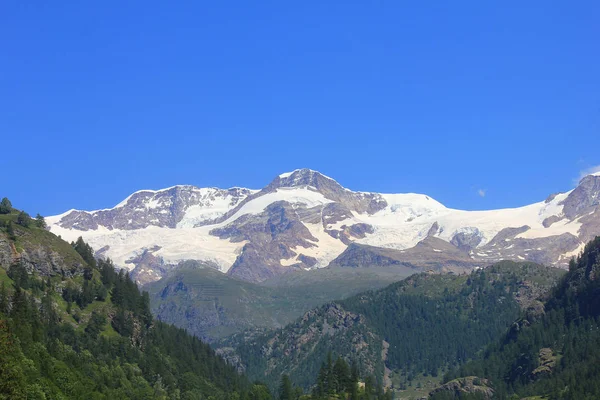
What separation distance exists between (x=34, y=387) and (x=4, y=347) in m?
9.31

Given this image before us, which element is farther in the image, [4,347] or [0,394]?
[4,347]

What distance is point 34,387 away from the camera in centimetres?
18725

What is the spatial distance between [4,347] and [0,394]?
22.7 meters

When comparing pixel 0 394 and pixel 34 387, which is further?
pixel 34 387

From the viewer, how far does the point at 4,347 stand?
615 feet

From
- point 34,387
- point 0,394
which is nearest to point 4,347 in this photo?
point 34,387

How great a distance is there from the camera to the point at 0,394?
166m

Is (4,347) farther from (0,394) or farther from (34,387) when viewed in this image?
(0,394)

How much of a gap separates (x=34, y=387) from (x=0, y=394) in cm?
2156
